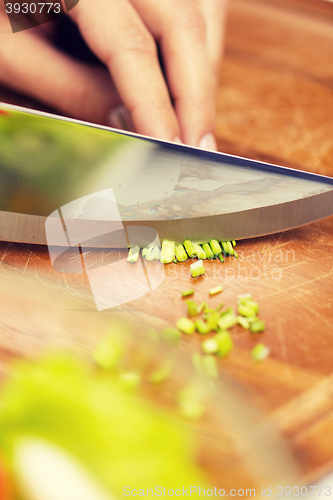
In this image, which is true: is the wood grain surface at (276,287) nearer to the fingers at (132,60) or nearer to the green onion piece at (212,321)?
the green onion piece at (212,321)

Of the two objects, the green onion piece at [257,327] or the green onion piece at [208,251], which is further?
the green onion piece at [208,251]

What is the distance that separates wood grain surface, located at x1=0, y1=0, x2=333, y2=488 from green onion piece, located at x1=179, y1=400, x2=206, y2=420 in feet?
0.32

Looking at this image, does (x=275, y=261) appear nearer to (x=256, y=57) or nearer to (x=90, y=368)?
(x=90, y=368)

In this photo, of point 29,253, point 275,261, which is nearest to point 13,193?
point 29,253

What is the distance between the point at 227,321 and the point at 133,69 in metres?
0.82

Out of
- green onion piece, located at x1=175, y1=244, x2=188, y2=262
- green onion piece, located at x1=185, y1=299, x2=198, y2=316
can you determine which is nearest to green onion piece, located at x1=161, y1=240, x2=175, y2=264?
green onion piece, located at x1=175, y1=244, x2=188, y2=262

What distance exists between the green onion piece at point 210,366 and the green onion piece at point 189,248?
0.27 meters

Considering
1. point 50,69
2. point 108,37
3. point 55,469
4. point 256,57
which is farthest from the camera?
point 256,57

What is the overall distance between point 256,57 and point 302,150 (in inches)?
28.2

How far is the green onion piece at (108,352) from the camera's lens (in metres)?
0.72

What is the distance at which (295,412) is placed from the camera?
0.66 m

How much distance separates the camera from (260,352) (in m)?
0.74

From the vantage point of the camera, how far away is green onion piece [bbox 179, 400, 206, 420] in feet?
2.17

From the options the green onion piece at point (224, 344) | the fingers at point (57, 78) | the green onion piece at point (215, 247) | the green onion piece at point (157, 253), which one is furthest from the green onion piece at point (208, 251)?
the fingers at point (57, 78)
